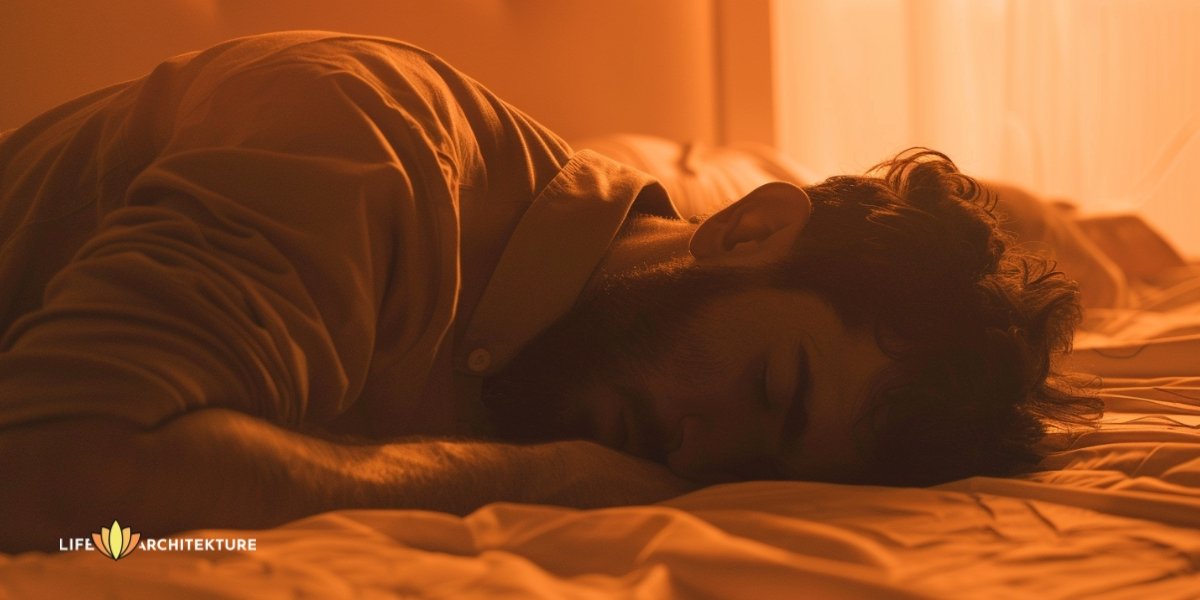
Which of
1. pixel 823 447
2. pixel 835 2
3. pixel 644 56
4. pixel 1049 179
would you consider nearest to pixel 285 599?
pixel 823 447

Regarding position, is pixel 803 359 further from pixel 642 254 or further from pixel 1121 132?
pixel 1121 132

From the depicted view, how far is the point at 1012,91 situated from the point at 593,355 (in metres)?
2.09

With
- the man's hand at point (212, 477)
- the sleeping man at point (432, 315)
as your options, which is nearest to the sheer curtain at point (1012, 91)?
the sleeping man at point (432, 315)

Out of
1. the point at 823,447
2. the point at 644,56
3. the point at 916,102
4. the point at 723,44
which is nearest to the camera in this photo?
the point at 823,447

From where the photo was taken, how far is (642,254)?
40.3 inches

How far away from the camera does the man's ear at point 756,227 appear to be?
964 millimetres

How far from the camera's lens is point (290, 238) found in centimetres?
72

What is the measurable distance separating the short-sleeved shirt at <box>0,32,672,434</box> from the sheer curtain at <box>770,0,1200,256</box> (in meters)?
1.67

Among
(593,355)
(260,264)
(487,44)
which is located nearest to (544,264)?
(593,355)

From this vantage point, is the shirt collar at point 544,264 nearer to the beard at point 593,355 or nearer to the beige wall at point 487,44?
the beard at point 593,355

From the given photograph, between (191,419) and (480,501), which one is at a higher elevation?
(191,419)

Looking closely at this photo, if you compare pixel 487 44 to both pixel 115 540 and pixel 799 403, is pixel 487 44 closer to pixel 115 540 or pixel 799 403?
pixel 799 403

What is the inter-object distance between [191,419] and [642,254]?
1.63ft

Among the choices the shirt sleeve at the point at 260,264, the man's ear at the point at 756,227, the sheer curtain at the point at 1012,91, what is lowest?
the sheer curtain at the point at 1012,91
